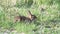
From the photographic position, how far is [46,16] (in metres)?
4.50

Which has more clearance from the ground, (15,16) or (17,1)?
(17,1)

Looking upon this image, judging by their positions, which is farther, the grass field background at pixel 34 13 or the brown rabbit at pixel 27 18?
the brown rabbit at pixel 27 18

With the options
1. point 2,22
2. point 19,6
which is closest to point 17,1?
point 19,6

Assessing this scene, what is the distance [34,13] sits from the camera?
4.57 metres

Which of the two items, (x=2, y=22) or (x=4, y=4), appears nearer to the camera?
(x=2, y=22)

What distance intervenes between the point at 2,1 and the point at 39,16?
39.9 inches

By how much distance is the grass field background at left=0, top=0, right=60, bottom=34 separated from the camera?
13.9 ft

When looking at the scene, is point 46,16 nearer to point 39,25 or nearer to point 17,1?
point 39,25

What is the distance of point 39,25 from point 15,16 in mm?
609

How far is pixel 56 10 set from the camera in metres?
4.61

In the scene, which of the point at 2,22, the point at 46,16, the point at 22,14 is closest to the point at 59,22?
the point at 46,16

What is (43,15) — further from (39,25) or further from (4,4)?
(4,4)

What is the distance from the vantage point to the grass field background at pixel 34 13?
167 inches

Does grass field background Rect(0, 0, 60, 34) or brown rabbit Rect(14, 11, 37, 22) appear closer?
grass field background Rect(0, 0, 60, 34)
